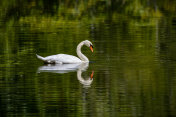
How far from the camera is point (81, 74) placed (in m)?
16.7

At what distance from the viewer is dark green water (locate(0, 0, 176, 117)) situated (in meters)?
12.8

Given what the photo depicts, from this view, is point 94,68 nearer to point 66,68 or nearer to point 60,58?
point 66,68

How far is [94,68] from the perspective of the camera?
57.5 feet

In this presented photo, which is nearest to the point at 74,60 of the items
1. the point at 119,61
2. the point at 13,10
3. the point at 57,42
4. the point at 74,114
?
the point at 119,61

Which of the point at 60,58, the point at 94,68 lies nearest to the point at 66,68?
the point at 60,58

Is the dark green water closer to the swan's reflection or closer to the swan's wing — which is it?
the swan's reflection

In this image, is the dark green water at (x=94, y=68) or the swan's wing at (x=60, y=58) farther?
the swan's wing at (x=60, y=58)

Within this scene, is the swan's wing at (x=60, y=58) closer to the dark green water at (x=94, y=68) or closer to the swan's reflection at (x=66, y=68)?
the swan's reflection at (x=66, y=68)

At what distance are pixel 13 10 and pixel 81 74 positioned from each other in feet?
78.6

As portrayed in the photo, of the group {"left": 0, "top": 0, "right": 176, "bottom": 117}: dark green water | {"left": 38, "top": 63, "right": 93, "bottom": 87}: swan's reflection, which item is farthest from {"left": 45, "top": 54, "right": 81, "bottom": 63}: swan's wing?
{"left": 0, "top": 0, "right": 176, "bottom": 117}: dark green water

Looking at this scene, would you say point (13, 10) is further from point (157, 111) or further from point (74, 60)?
point (157, 111)

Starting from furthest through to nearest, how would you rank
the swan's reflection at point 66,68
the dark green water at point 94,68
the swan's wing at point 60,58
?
the swan's wing at point 60,58 < the swan's reflection at point 66,68 < the dark green water at point 94,68

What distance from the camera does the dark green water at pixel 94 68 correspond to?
12797 millimetres

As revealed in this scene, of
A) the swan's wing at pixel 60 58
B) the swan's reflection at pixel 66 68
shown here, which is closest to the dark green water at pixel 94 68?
the swan's reflection at pixel 66 68
